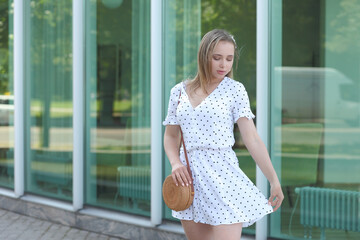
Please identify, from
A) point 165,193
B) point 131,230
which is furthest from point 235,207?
point 131,230

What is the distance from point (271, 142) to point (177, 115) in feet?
7.36

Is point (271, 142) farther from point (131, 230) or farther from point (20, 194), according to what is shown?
point (20, 194)

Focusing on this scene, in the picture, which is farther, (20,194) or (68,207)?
(20,194)

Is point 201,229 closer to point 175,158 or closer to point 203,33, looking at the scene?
point 175,158

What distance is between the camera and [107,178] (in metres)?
6.88

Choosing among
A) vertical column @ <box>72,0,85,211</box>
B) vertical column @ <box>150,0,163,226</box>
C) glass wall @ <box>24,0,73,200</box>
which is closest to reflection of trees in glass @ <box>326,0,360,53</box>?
vertical column @ <box>150,0,163,226</box>

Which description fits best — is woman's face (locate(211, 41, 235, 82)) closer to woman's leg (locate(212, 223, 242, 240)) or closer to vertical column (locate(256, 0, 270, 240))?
woman's leg (locate(212, 223, 242, 240))

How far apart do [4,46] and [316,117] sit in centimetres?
474

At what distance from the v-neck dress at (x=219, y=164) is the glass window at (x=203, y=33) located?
2.25 m

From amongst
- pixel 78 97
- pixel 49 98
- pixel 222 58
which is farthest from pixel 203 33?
pixel 222 58

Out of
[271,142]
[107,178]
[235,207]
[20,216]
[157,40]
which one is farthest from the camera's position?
[20,216]

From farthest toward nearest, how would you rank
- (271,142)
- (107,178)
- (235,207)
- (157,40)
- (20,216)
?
(20,216) < (107,178) < (157,40) < (271,142) < (235,207)

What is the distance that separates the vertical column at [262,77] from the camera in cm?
522

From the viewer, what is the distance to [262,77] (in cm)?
522
